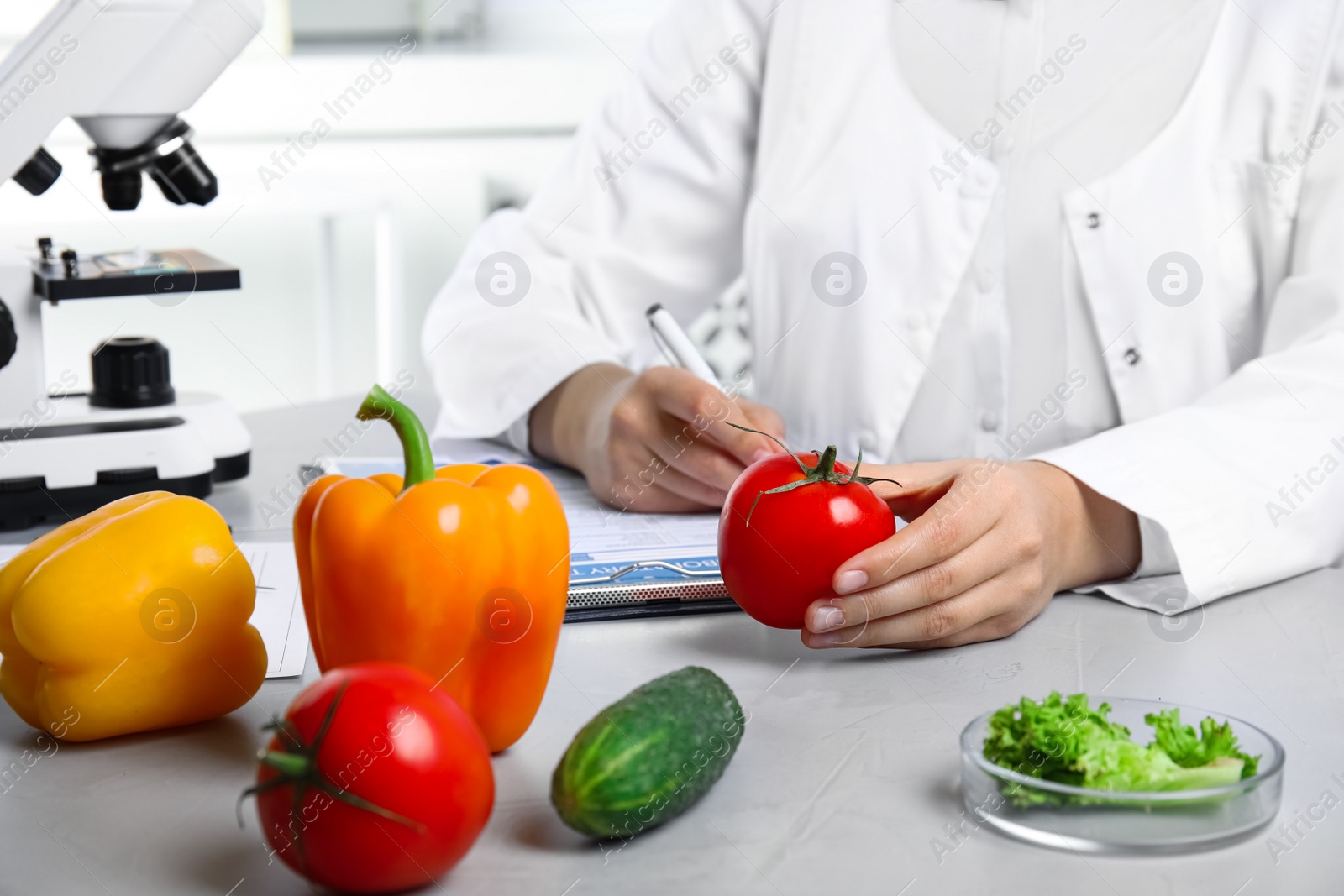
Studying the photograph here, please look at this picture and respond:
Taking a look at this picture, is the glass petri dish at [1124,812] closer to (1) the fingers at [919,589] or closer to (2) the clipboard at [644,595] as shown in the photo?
(1) the fingers at [919,589]

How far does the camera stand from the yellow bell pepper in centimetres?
61

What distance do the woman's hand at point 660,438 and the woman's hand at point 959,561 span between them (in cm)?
17

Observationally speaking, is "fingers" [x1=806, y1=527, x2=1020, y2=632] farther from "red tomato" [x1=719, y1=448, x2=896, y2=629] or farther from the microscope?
the microscope

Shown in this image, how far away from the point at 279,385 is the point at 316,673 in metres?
2.38

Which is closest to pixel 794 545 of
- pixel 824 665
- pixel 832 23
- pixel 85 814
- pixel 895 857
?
pixel 824 665

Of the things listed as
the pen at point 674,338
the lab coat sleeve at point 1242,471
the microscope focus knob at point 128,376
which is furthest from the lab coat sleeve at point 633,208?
the lab coat sleeve at point 1242,471

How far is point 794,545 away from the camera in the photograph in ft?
2.37

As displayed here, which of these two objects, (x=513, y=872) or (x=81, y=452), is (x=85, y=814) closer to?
(x=513, y=872)

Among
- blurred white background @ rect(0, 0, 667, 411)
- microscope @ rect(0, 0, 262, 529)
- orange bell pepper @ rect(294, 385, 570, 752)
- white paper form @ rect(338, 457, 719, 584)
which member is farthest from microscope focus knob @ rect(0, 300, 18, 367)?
blurred white background @ rect(0, 0, 667, 411)

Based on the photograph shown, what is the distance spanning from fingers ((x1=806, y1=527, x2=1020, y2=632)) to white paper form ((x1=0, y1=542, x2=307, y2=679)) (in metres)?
0.31

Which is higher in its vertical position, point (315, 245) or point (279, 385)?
point (315, 245)

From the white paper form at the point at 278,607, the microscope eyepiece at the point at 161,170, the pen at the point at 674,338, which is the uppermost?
the microscope eyepiece at the point at 161,170

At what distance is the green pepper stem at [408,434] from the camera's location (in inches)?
24.0

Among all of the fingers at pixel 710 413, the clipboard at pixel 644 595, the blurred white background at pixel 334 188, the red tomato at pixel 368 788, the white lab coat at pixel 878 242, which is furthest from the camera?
the blurred white background at pixel 334 188
